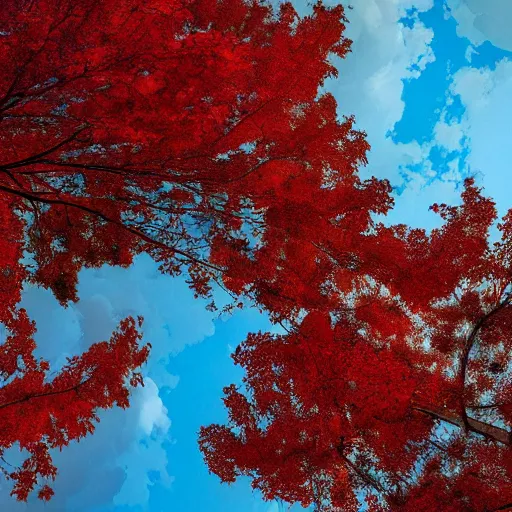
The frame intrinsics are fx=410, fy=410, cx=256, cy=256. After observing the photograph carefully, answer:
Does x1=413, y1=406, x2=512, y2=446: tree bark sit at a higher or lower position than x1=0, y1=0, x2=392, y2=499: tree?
lower

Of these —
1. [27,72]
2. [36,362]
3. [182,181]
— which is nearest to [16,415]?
[36,362]

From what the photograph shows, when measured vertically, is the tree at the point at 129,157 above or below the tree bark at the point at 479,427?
above

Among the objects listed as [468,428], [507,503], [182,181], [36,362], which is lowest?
[507,503]

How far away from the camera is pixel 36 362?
9320mm

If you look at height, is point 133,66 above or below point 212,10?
below

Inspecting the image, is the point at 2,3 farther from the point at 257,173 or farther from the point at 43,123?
the point at 257,173

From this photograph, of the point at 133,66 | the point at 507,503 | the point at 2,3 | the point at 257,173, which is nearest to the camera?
the point at 2,3

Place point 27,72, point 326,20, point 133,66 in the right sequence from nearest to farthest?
point 27,72 < point 133,66 < point 326,20

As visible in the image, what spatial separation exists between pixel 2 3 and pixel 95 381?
762 cm

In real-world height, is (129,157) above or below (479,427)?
above

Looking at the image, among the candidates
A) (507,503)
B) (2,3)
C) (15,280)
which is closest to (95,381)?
(15,280)

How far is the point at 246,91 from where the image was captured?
41.6 ft

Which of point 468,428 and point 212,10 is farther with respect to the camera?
point 212,10

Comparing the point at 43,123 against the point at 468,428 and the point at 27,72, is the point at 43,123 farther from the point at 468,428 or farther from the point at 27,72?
the point at 468,428
